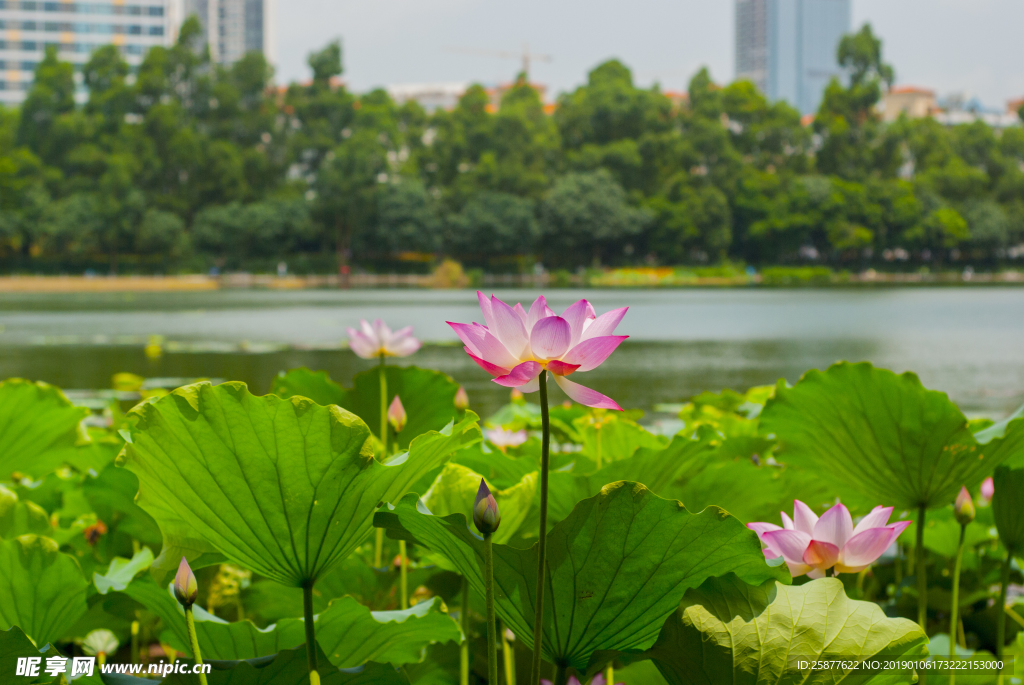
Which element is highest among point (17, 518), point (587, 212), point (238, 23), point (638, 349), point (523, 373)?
point (238, 23)

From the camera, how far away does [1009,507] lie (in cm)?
88

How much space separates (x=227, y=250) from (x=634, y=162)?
16.1 m

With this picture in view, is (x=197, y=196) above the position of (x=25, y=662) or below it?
above

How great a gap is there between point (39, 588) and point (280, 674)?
26 centimetres

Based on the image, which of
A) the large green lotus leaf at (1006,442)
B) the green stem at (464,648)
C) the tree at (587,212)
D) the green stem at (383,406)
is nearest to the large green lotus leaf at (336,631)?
the green stem at (464,648)

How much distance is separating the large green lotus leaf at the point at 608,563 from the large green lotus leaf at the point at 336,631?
0.35 feet

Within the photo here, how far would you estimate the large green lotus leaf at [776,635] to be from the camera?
60 cm

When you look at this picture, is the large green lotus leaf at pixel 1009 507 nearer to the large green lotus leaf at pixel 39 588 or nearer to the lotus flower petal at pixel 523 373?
the lotus flower petal at pixel 523 373

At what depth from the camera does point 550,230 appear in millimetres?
33812

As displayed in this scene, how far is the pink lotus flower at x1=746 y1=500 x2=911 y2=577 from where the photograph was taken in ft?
2.33

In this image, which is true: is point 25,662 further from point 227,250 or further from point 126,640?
point 227,250

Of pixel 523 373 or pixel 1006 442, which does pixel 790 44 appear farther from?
pixel 523 373

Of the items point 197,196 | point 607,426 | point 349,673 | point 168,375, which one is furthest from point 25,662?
point 197,196

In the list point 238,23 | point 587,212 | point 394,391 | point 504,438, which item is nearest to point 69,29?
point 238,23
